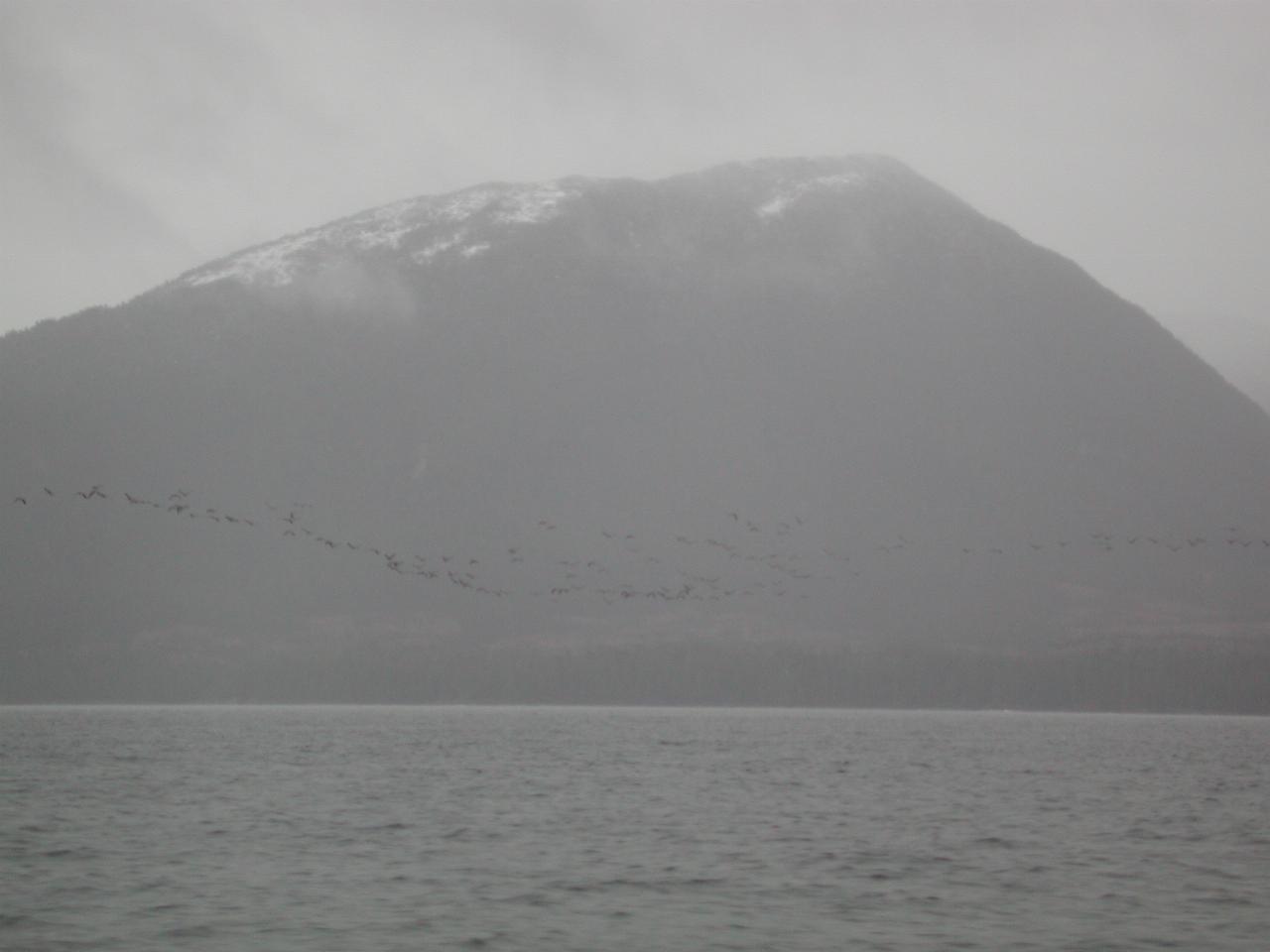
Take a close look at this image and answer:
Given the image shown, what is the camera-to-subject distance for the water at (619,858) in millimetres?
57250

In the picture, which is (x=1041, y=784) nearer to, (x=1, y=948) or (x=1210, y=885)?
(x=1210, y=885)

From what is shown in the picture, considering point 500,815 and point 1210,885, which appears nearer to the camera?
point 1210,885

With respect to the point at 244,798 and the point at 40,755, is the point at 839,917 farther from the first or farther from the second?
the point at 40,755

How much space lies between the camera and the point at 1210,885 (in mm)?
69375

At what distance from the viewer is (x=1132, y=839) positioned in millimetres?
87188

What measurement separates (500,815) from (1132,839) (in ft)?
107

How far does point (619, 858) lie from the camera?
76.4 m

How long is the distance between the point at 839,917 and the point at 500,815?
38.7 meters

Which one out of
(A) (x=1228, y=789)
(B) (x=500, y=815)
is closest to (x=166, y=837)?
(B) (x=500, y=815)

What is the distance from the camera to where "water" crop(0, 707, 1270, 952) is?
57.2 meters

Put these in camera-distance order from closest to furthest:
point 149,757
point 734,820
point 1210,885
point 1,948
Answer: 1. point 1,948
2. point 1210,885
3. point 734,820
4. point 149,757

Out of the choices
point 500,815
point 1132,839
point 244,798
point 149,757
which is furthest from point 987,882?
point 149,757

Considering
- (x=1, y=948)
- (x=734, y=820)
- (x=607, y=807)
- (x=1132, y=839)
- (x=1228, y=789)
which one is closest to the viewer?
(x=1, y=948)

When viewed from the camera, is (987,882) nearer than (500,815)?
Yes
